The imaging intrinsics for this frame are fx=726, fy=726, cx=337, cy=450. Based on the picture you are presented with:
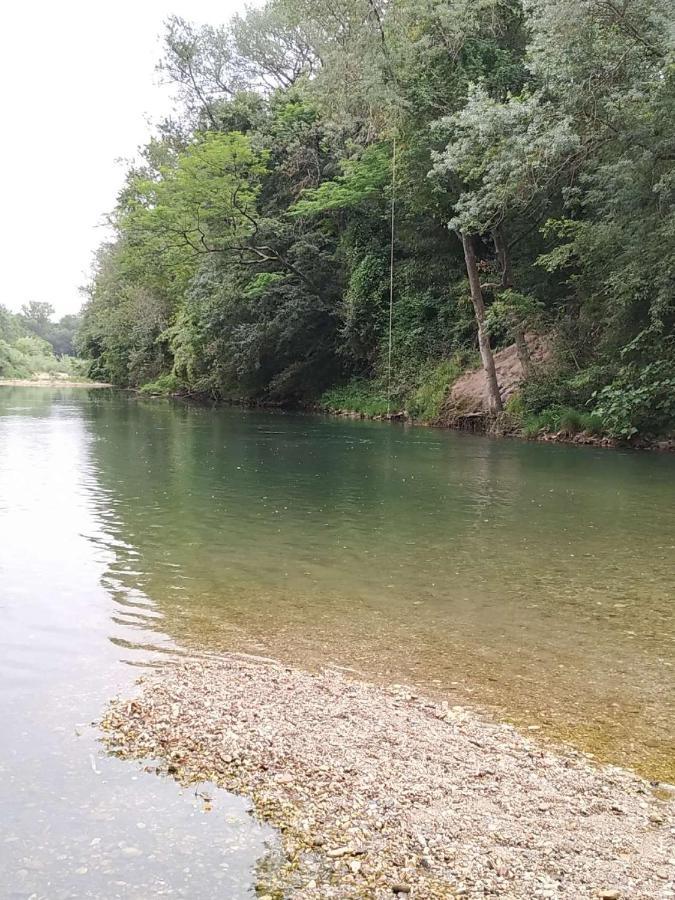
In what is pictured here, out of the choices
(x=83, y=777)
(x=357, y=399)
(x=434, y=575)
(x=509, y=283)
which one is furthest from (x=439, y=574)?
(x=357, y=399)

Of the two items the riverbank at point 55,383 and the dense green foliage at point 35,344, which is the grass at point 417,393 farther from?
the dense green foliage at point 35,344

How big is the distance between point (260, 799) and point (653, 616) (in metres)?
3.97

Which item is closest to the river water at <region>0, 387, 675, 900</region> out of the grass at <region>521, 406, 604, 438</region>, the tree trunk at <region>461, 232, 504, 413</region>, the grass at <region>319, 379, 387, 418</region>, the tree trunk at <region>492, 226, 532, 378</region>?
the grass at <region>521, 406, 604, 438</region>

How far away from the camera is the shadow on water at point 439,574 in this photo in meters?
4.50

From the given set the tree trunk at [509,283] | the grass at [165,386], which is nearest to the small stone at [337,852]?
the tree trunk at [509,283]

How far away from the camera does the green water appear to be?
14.8 feet

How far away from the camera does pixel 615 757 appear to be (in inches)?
141

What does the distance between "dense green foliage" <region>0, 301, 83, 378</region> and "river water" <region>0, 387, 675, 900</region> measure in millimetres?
67607

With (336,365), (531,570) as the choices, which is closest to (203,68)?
(336,365)

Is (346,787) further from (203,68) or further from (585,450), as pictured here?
(203,68)

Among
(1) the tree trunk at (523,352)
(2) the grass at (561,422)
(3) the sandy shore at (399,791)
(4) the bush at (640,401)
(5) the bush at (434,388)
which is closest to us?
(3) the sandy shore at (399,791)

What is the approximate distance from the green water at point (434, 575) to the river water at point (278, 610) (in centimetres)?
3

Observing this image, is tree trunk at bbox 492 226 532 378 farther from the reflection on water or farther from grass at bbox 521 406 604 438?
the reflection on water

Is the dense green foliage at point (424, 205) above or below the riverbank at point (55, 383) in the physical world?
above
